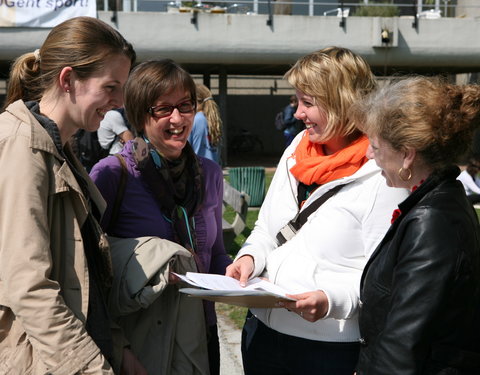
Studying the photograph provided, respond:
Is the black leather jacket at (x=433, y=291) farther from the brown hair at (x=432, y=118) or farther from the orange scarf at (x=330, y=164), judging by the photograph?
the orange scarf at (x=330, y=164)

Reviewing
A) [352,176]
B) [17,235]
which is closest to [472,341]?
[352,176]

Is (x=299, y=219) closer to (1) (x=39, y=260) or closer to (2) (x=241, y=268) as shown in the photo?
(2) (x=241, y=268)

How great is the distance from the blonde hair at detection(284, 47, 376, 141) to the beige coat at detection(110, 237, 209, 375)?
79 cm

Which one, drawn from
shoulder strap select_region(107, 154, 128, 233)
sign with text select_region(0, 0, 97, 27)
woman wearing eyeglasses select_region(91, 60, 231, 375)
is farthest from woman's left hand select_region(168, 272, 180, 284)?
sign with text select_region(0, 0, 97, 27)

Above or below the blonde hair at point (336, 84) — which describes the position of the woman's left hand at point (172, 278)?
below

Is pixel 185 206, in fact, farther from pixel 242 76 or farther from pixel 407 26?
pixel 242 76

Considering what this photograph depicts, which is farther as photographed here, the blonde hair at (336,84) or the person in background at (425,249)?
the blonde hair at (336,84)

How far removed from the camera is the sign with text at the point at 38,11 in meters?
15.0

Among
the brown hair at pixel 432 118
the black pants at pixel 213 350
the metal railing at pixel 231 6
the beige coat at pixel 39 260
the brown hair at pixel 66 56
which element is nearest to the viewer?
the beige coat at pixel 39 260

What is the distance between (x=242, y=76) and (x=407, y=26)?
9592 millimetres

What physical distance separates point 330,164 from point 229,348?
2.58 m

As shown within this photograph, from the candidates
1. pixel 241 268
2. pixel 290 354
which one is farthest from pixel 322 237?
pixel 290 354

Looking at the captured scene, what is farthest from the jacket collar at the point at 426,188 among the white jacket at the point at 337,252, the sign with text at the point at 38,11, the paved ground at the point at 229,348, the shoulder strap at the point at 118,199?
the sign with text at the point at 38,11

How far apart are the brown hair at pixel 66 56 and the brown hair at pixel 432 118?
935mm
